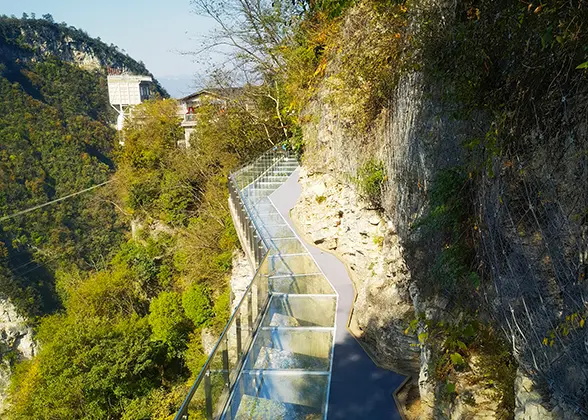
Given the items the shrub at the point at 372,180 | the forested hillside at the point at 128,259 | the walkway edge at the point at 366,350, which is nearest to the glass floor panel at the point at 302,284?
the walkway edge at the point at 366,350

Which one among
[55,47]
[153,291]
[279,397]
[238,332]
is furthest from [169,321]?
[55,47]

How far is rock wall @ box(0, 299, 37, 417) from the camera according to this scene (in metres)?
30.2

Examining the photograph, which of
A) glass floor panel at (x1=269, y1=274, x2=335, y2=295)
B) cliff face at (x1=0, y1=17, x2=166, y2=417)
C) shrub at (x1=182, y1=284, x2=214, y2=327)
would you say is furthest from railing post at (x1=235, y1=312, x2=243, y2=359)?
cliff face at (x1=0, y1=17, x2=166, y2=417)

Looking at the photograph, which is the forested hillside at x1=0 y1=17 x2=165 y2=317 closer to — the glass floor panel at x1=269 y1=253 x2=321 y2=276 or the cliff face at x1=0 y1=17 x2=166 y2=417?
the cliff face at x1=0 y1=17 x2=166 y2=417

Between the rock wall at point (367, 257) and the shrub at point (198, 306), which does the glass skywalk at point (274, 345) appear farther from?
the shrub at point (198, 306)

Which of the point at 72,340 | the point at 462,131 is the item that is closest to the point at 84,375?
the point at 72,340

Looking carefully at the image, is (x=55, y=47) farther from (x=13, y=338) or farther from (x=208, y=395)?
(x=208, y=395)

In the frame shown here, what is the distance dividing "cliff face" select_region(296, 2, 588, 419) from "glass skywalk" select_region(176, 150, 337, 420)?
3.19 ft

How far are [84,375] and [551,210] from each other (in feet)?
51.5

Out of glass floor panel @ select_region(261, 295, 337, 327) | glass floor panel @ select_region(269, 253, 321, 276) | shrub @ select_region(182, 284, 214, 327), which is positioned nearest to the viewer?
glass floor panel @ select_region(261, 295, 337, 327)

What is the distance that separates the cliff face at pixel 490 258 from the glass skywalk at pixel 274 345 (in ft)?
3.19

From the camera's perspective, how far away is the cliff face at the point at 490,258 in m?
2.63

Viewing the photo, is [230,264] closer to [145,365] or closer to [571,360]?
[145,365]

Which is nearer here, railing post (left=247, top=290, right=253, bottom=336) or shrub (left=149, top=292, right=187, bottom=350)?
railing post (left=247, top=290, right=253, bottom=336)
